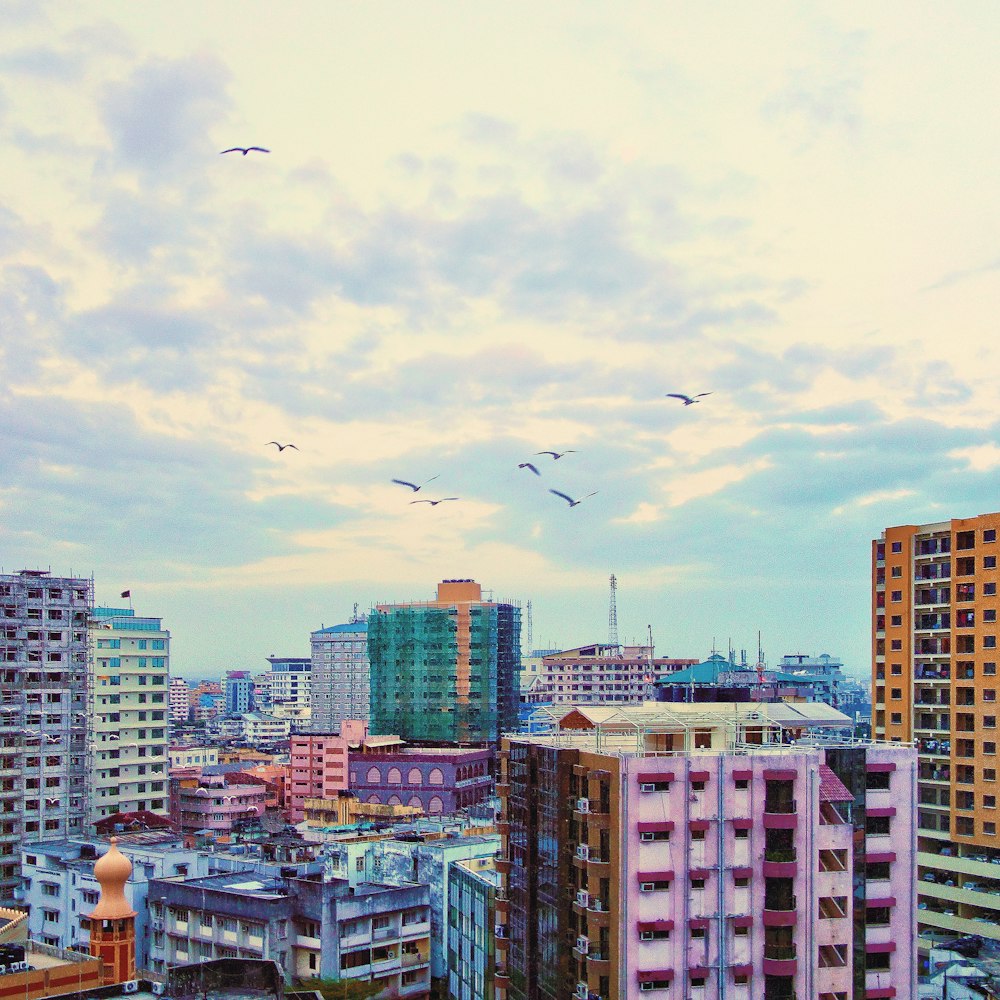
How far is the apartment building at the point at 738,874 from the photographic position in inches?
1909

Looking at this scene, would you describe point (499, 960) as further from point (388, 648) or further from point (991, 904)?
point (388, 648)

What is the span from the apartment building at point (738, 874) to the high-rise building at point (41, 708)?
2204 inches

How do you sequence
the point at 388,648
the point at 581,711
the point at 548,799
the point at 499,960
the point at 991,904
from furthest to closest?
the point at 388,648 → the point at 991,904 → the point at 581,711 → the point at 499,960 → the point at 548,799

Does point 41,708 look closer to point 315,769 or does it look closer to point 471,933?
point 471,933

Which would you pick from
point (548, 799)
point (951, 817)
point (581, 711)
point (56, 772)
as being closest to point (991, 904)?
point (951, 817)

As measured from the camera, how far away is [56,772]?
95312mm

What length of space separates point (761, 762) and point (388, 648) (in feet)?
417

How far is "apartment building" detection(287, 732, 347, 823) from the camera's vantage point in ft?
481

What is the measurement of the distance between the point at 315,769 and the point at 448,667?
26.8 meters

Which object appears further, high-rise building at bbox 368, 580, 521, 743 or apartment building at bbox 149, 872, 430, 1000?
high-rise building at bbox 368, 580, 521, 743

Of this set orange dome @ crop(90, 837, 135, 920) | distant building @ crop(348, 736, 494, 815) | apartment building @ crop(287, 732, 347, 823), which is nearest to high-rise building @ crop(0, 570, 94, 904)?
orange dome @ crop(90, 837, 135, 920)

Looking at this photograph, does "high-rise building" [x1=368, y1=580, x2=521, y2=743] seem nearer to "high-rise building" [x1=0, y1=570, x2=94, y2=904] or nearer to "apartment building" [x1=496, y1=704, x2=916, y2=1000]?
"high-rise building" [x1=0, y1=570, x2=94, y2=904]

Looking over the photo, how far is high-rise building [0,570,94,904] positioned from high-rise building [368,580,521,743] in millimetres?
74955

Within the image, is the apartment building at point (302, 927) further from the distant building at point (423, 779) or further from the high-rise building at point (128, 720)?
the distant building at point (423, 779)
